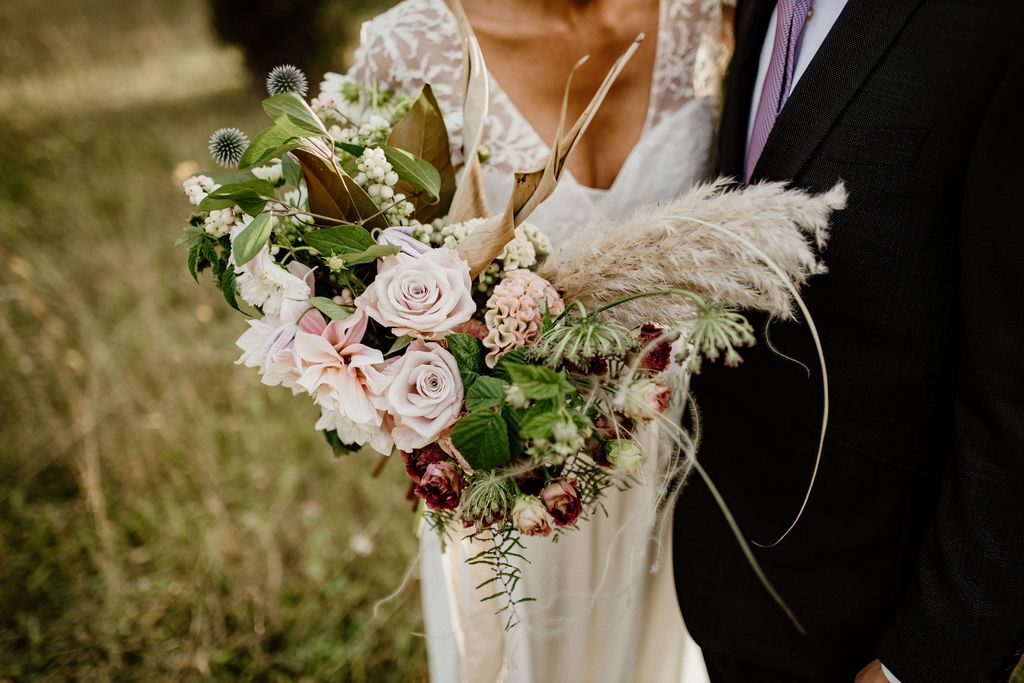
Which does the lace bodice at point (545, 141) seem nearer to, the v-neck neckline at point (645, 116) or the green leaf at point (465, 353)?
the v-neck neckline at point (645, 116)

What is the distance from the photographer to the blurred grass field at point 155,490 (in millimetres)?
2592

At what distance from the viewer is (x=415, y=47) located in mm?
1535

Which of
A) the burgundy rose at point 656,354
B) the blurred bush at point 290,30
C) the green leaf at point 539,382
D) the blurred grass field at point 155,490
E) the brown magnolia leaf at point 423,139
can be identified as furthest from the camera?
the blurred bush at point 290,30

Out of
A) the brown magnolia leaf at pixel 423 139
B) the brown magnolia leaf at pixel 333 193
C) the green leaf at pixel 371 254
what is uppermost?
the brown magnolia leaf at pixel 423 139

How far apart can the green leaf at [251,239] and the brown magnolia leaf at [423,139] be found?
298mm

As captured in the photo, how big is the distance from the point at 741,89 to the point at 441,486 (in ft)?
3.59

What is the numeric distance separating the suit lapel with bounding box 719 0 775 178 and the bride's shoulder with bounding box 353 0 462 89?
2.02 ft

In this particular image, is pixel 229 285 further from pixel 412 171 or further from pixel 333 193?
pixel 412 171

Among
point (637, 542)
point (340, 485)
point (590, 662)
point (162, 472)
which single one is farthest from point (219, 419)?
point (637, 542)

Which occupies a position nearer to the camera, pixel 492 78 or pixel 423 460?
pixel 423 460

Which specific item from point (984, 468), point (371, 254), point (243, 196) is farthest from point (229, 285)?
point (984, 468)

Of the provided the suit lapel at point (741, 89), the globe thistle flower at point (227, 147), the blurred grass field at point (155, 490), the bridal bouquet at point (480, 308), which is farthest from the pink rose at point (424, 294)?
the blurred grass field at point (155, 490)

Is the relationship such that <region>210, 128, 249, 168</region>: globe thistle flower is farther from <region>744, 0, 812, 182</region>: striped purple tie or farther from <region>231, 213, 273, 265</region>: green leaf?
<region>744, 0, 812, 182</region>: striped purple tie

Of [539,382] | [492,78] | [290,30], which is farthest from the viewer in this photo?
[290,30]
